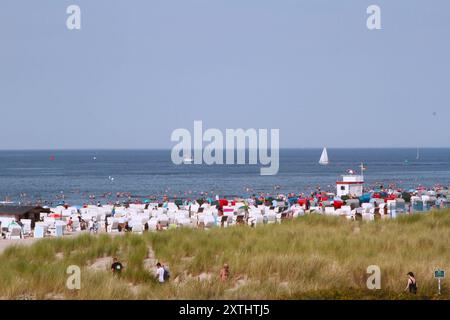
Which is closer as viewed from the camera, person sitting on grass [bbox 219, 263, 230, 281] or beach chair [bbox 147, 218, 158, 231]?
person sitting on grass [bbox 219, 263, 230, 281]

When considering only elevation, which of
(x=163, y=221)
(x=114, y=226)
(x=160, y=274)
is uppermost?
(x=160, y=274)

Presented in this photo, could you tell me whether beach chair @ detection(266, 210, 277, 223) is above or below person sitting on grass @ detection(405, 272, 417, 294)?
below

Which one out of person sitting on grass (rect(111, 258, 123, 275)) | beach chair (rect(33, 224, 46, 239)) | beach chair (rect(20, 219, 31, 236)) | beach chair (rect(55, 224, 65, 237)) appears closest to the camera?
person sitting on grass (rect(111, 258, 123, 275))

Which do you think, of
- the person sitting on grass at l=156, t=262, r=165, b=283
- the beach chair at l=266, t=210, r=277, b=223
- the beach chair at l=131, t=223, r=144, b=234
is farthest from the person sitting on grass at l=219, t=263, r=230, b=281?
the beach chair at l=266, t=210, r=277, b=223

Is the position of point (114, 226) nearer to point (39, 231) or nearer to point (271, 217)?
point (39, 231)

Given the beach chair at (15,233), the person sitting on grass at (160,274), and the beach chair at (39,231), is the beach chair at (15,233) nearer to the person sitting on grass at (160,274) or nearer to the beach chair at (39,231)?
the beach chair at (39,231)

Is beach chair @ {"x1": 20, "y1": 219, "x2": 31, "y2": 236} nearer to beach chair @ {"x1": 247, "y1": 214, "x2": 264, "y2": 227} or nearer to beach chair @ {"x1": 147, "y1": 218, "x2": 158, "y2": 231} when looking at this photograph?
beach chair @ {"x1": 147, "y1": 218, "x2": 158, "y2": 231}

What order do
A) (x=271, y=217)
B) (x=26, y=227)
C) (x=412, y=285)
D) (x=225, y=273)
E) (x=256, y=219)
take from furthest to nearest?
(x=271, y=217), (x=256, y=219), (x=26, y=227), (x=225, y=273), (x=412, y=285)

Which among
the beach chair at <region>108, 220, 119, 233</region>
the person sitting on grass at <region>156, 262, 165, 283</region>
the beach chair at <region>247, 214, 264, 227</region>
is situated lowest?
the beach chair at <region>108, 220, 119, 233</region>

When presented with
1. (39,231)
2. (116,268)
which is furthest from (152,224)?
(116,268)

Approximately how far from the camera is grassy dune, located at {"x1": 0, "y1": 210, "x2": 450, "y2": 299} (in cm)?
1240

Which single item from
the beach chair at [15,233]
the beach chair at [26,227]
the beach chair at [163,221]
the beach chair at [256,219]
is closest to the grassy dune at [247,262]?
the beach chair at [256,219]

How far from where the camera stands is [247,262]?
14125 mm
